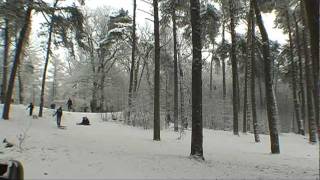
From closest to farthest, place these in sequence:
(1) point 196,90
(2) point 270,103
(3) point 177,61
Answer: (1) point 196,90 → (2) point 270,103 → (3) point 177,61

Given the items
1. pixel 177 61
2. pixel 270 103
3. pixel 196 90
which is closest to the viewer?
pixel 196 90

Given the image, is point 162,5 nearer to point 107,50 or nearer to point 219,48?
point 219,48

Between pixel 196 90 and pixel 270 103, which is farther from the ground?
pixel 196 90

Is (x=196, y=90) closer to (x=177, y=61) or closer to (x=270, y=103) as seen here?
(x=270, y=103)

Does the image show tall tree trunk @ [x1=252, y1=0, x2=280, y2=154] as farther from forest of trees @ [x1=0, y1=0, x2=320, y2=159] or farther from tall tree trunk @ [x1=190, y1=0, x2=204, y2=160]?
tall tree trunk @ [x1=190, y1=0, x2=204, y2=160]

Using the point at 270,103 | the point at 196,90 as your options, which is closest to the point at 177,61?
the point at 270,103

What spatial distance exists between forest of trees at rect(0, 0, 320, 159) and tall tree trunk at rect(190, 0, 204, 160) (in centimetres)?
3

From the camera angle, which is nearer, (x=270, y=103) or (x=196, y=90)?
(x=196, y=90)

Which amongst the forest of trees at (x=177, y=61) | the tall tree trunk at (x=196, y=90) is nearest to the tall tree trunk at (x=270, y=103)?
the forest of trees at (x=177, y=61)

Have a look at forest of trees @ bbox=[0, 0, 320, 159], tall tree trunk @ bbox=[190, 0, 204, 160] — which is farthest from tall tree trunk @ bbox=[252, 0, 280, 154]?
tall tree trunk @ bbox=[190, 0, 204, 160]

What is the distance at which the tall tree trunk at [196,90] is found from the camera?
44.9 feet

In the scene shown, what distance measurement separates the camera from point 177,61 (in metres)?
33.9

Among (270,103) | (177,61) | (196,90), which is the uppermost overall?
(177,61)

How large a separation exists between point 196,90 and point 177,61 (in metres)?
20.2
